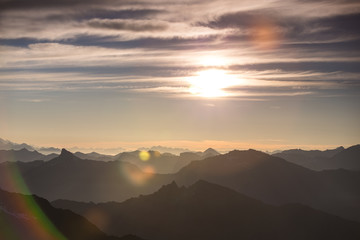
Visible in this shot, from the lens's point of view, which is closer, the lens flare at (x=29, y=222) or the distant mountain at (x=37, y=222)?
the lens flare at (x=29, y=222)

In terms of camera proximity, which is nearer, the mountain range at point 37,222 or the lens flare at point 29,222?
the lens flare at point 29,222

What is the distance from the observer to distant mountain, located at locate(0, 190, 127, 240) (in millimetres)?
128875

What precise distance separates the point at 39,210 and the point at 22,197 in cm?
771

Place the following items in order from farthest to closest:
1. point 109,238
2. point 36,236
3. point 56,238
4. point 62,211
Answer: point 62,211, point 109,238, point 56,238, point 36,236

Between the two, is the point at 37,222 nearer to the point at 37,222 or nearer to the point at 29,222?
the point at 37,222

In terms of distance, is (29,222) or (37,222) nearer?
(29,222)

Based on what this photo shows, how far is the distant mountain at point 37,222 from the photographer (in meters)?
129

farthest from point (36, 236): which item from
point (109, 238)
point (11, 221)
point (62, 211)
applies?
point (62, 211)

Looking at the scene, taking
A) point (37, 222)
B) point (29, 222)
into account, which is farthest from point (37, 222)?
point (29, 222)

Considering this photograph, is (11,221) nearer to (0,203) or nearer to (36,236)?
(36,236)

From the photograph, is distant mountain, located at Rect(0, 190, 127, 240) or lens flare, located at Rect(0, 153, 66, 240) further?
distant mountain, located at Rect(0, 190, 127, 240)

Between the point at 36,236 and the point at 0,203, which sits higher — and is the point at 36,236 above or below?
below

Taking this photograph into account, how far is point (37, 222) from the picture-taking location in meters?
147

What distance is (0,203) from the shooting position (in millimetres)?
149875
